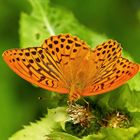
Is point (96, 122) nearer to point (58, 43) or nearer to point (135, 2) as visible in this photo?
point (58, 43)

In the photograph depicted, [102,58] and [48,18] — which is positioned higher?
[48,18]

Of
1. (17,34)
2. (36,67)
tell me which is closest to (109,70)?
(36,67)

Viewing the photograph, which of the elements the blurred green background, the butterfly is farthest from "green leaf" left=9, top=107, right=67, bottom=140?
the blurred green background

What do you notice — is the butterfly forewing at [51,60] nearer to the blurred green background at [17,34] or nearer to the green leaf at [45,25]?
the green leaf at [45,25]

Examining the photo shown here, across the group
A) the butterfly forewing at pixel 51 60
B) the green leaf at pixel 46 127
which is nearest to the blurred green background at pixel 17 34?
the green leaf at pixel 46 127

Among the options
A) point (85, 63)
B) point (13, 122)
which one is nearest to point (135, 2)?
point (13, 122)

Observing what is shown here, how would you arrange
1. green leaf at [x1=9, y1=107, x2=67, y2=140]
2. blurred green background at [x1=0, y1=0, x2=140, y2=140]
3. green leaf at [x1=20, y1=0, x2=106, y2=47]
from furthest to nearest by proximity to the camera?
blurred green background at [x1=0, y1=0, x2=140, y2=140], green leaf at [x1=20, y1=0, x2=106, y2=47], green leaf at [x1=9, y1=107, x2=67, y2=140]

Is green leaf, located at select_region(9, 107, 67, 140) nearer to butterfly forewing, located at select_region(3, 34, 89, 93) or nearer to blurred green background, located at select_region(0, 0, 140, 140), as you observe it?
butterfly forewing, located at select_region(3, 34, 89, 93)
